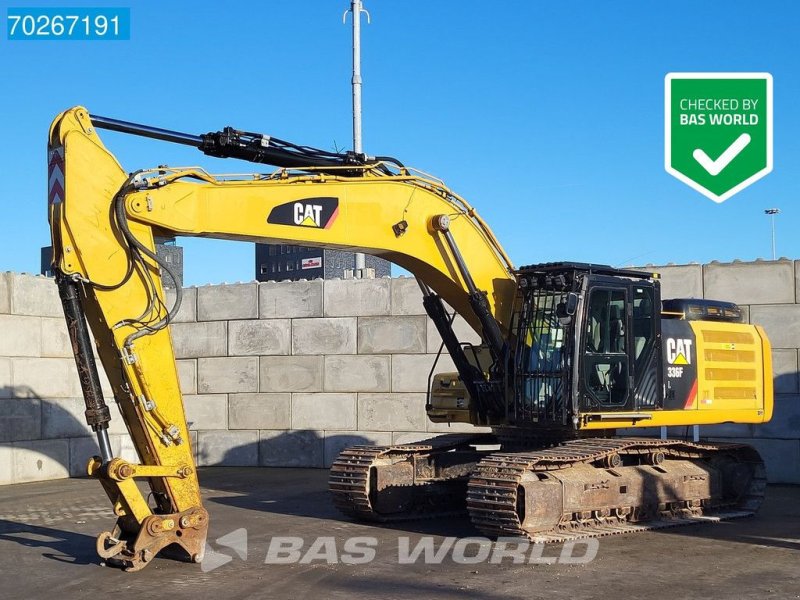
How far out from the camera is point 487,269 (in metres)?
A: 11.8

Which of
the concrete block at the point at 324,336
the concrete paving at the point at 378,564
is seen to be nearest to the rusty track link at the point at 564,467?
the concrete paving at the point at 378,564

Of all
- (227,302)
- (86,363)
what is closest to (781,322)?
(227,302)

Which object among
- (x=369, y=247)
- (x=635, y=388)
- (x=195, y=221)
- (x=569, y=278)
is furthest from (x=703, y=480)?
(x=195, y=221)

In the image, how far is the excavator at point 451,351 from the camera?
898 cm

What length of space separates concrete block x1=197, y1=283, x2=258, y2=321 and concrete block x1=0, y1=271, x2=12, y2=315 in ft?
11.5

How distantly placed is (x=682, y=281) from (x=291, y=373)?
23.2ft

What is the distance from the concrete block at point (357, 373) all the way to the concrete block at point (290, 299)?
99 cm

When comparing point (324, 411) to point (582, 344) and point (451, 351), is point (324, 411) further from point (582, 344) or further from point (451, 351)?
point (582, 344)

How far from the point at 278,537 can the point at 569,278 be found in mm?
4278

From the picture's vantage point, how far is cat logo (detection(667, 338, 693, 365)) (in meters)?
12.0

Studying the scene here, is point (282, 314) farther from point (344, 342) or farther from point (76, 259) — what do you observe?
point (76, 259)

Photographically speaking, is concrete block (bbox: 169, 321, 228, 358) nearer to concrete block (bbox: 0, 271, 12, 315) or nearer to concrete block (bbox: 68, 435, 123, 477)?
concrete block (bbox: 68, 435, 123, 477)

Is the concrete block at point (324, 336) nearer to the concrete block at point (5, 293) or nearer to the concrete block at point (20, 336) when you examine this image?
the concrete block at point (20, 336)

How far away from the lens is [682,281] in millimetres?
16391
